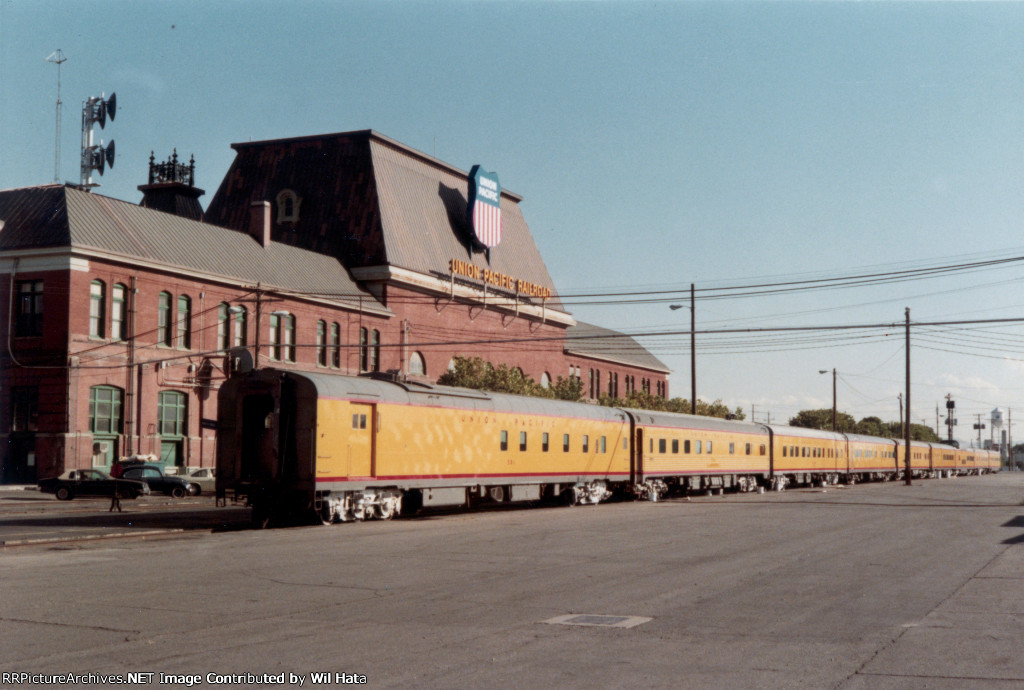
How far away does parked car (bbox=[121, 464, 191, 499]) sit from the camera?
45875 millimetres

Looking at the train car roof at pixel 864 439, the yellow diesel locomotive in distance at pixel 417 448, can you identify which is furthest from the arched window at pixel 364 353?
the train car roof at pixel 864 439

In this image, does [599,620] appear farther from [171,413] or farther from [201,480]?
[171,413]

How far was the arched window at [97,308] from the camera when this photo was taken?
50.7m

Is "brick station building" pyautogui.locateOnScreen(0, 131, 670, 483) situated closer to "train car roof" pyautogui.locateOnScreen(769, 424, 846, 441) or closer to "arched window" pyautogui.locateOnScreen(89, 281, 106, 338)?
"arched window" pyautogui.locateOnScreen(89, 281, 106, 338)

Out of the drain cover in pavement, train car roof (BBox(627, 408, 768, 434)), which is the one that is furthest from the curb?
train car roof (BBox(627, 408, 768, 434))

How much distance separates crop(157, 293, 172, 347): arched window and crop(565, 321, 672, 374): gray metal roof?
172 feet

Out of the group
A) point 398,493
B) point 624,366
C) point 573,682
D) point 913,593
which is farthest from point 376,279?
point 573,682

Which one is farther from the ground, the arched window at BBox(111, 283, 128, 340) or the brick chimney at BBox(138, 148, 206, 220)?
the brick chimney at BBox(138, 148, 206, 220)

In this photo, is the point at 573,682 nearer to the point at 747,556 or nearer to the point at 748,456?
the point at 747,556

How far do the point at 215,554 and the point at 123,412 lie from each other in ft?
117

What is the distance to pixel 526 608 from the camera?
12.8m

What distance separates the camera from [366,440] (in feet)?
89.1

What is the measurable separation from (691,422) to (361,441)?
78.0 feet

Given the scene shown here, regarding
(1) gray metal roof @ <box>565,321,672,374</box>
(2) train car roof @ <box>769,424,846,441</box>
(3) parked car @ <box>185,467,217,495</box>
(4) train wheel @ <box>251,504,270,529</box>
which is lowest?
(3) parked car @ <box>185,467,217,495</box>
